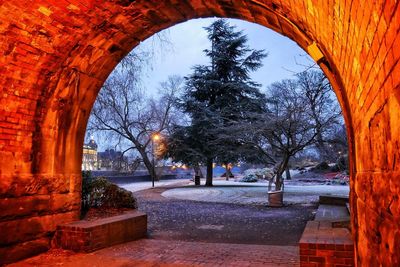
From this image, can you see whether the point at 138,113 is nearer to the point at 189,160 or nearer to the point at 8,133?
the point at 189,160

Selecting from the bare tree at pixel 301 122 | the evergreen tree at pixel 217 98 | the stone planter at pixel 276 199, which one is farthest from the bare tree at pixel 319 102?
the evergreen tree at pixel 217 98

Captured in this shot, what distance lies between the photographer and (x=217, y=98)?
2788 centimetres

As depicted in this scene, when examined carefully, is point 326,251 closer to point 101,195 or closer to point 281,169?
point 101,195

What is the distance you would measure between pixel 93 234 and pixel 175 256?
1.59 meters

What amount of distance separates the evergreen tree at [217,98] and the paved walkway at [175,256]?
57.9 ft

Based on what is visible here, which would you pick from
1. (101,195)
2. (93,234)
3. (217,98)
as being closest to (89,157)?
(217,98)

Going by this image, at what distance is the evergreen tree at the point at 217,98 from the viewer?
2609cm

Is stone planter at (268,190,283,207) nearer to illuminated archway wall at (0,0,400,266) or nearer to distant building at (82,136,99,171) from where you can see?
illuminated archway wall at (0,0,400,266)

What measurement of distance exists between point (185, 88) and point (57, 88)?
23.2 meters

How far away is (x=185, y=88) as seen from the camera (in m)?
29.6

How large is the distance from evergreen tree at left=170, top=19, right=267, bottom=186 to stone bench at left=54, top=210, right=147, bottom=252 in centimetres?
1717

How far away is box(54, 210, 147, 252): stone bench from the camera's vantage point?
20.6 feet

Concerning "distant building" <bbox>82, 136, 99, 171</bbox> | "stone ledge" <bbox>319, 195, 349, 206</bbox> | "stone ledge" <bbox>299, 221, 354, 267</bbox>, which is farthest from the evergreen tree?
"distant building" <bbox>82, 136, 99, 171</bbox>

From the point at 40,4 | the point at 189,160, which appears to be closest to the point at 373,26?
the point at 40,4
